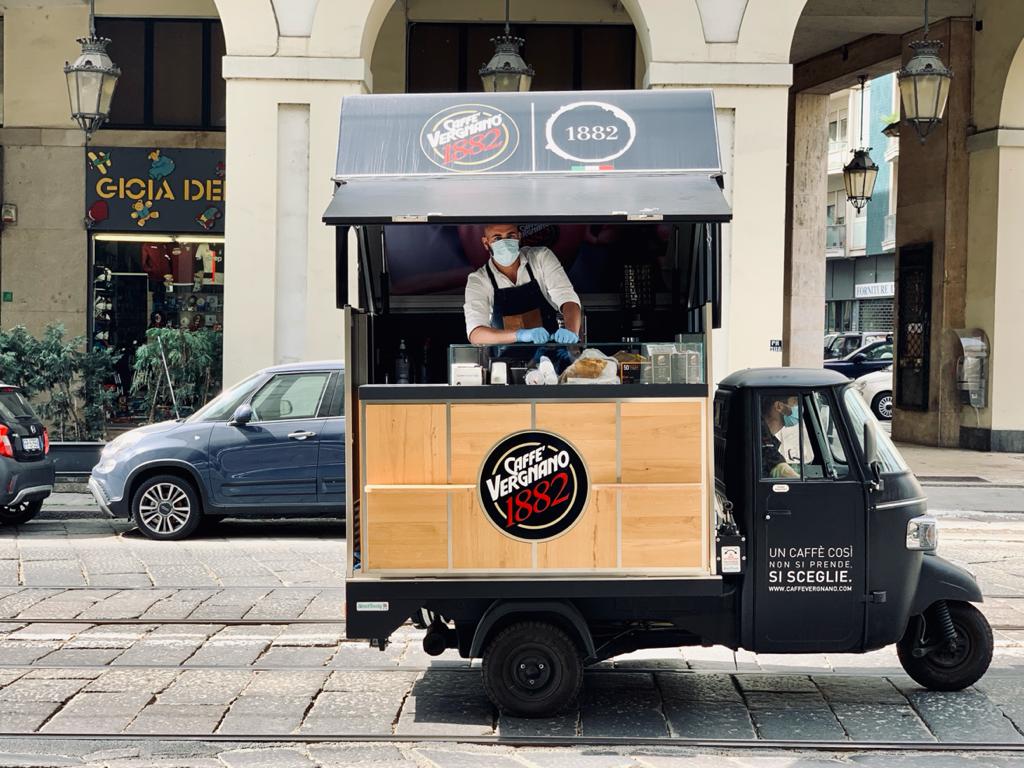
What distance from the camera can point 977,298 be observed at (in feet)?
65.8

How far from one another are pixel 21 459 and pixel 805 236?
1749cm

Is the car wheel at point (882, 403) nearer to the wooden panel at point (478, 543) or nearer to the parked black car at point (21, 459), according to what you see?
the parked black car at point (21, 459)

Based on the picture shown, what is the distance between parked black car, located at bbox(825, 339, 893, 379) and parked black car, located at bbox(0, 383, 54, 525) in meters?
21.7

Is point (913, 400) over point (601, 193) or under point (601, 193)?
under

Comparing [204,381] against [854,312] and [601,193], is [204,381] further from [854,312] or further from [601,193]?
[854,312]

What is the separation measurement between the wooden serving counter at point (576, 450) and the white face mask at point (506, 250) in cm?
121

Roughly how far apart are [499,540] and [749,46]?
35.5 feet

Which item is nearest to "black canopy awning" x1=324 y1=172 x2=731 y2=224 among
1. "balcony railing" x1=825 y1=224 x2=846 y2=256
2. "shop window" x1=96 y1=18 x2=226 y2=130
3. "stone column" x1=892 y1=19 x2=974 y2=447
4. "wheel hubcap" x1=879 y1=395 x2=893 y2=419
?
"shop window" x1=96 y1=18 x2=226 y2=130

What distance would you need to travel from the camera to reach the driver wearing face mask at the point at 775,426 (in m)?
6.57

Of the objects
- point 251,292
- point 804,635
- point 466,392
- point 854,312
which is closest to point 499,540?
point 466,392

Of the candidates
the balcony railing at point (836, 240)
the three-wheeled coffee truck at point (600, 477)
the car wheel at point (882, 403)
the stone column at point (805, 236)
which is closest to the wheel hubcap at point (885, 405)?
the car wheel at point (882, 403)

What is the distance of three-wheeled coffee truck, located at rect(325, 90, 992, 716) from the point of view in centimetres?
633

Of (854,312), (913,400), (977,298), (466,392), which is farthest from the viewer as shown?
(854,312)

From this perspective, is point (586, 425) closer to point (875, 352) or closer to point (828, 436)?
point (828, 436)
